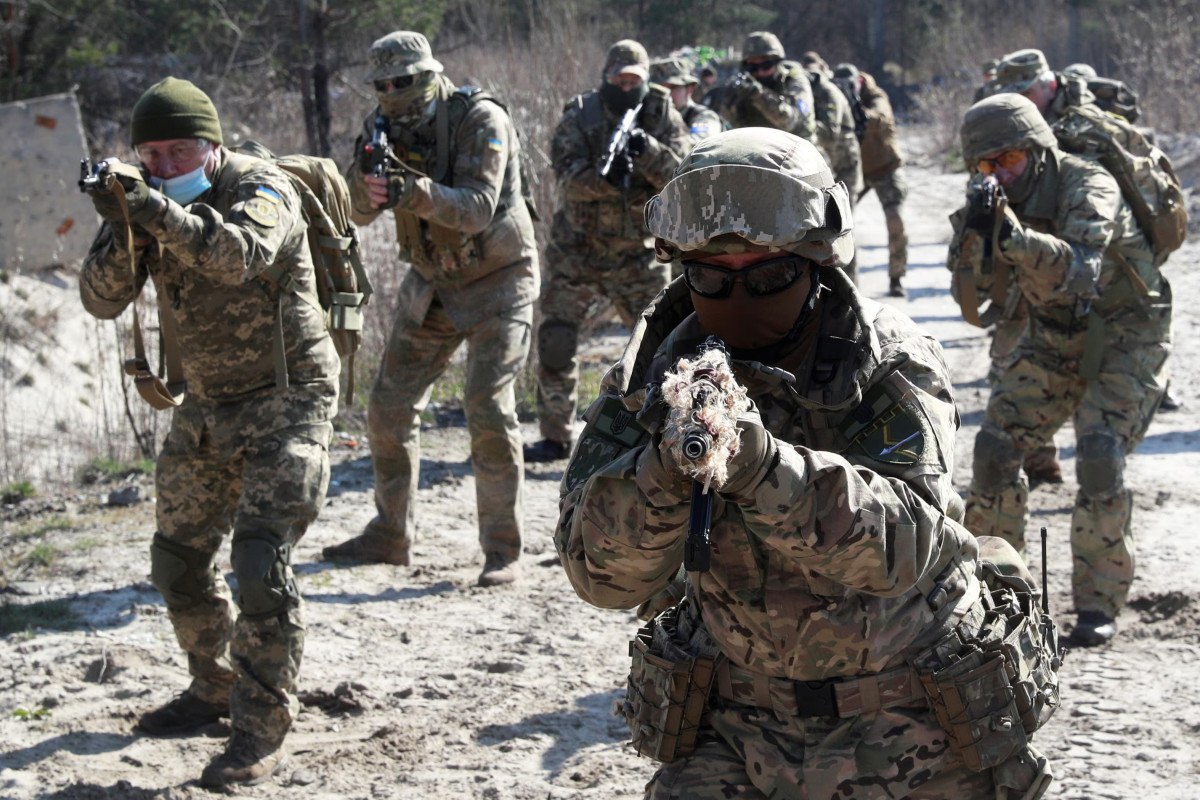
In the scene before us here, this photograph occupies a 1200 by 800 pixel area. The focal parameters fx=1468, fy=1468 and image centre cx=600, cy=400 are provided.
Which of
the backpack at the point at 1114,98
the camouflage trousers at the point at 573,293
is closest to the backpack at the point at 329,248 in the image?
the camouflage trousers at the point at 573,293

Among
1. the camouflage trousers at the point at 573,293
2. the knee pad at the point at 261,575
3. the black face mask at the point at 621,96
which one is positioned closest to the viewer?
the knee pad at the point at 261,575

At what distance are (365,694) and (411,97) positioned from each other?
101 inches

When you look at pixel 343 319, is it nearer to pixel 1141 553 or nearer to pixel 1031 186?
pixel 1031 186

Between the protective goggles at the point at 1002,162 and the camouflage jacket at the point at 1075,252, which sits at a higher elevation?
the protective goggles at the point at 1002,162

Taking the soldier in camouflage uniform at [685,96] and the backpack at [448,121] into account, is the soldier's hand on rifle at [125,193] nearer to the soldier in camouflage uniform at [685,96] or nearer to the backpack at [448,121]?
the backpack at [448,121]

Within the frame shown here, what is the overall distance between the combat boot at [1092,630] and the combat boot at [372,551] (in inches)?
119

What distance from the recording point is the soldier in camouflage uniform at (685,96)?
861 centimetres

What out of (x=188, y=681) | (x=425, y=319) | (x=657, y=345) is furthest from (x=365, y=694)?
(x=657, y=345)

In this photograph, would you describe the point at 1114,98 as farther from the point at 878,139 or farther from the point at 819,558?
the point at 819,558

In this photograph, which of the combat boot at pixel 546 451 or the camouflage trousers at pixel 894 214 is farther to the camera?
the camouflage trousers at pixel 894 214

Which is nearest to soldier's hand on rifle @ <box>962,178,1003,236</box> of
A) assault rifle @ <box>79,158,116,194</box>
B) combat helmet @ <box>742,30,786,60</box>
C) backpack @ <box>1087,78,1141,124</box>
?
assault rifle @ <box>79,158,116,194</box>

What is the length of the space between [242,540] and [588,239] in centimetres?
417

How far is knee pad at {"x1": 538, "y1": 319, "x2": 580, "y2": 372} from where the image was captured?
27.9 feet

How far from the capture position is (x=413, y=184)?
19.8 ft
